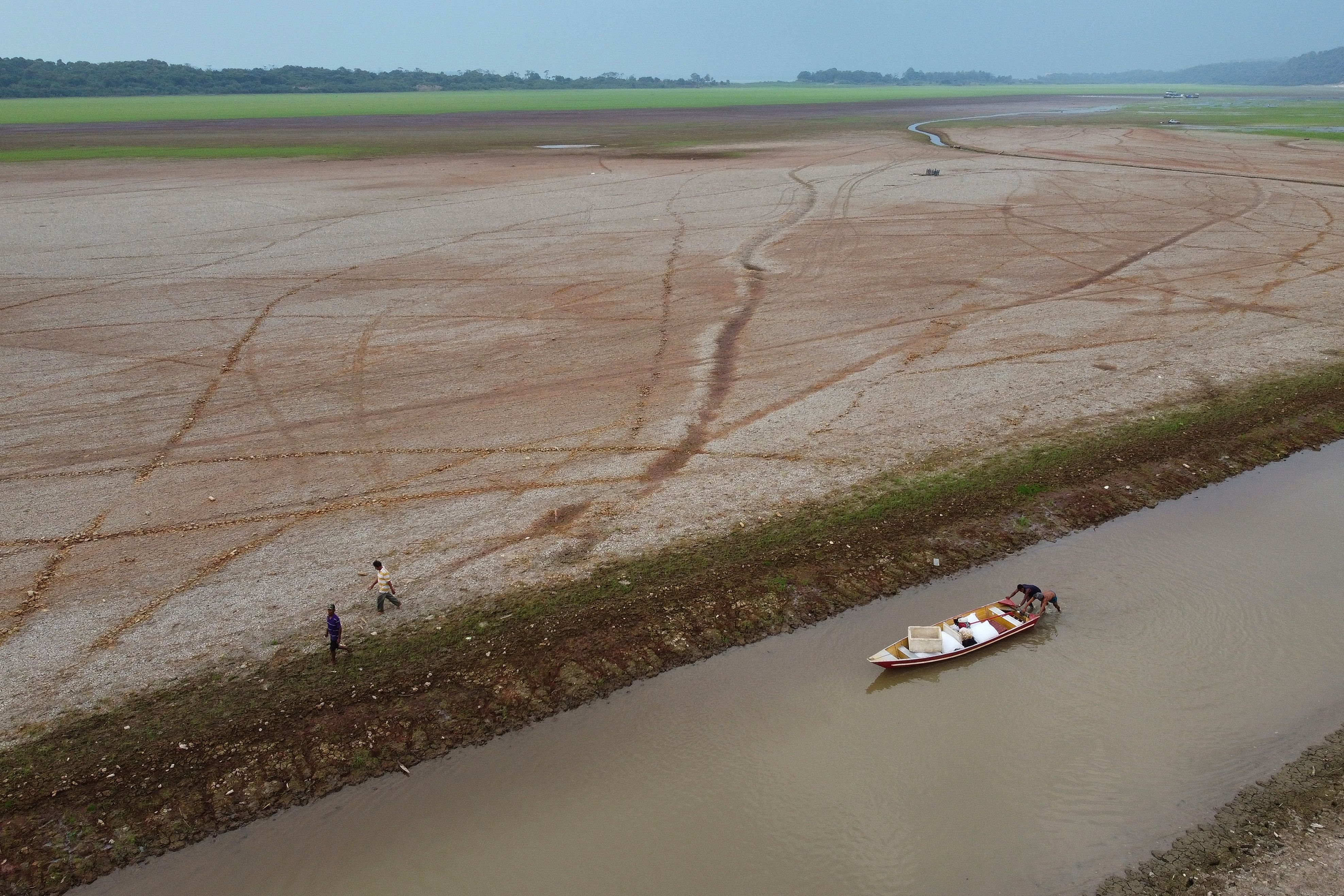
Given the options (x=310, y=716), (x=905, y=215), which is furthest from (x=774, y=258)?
(x=310, y=716)

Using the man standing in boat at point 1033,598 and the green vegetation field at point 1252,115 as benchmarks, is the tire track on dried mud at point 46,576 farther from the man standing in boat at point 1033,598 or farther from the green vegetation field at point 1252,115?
the green vegetation field at point 1252,115

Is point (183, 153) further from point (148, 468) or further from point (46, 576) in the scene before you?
point (46, 576)

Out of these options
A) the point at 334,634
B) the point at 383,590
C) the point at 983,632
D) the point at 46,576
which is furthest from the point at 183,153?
the point at 983,632

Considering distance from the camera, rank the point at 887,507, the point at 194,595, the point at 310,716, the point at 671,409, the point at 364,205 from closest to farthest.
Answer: the point at 310,716 → the point at 194,595 → the point at 887,507 → the point at 671,409 → the point at 364,205

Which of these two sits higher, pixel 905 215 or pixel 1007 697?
pixel 905 215

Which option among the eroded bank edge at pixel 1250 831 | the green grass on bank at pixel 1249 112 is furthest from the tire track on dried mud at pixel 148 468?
the green grass on bank at pixel 1249 112

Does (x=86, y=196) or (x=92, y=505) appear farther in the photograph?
(x=86, y=196)

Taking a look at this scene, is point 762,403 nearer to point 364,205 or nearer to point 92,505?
point 92,505
